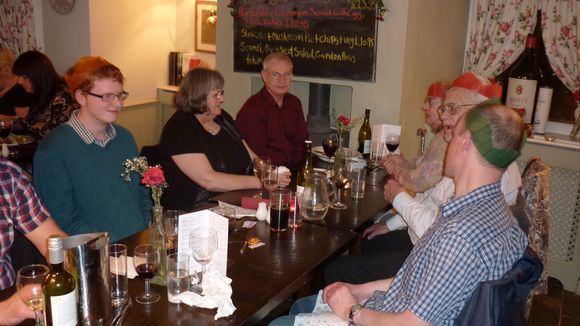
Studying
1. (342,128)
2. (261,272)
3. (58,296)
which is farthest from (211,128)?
(58,296)

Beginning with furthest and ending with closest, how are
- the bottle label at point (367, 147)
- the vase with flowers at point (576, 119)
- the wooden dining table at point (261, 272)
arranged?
the vase with flowers at point (576, 119)
the bottle label at point (367, 147)
the wooden dining table at point (261, 272)

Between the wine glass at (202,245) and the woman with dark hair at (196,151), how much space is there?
980 millimetres

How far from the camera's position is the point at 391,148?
A: 3090 millimetres

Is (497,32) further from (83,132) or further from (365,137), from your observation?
(83,132)

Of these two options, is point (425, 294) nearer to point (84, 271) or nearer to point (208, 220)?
point (208, 220)

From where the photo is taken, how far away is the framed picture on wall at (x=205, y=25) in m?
4.86

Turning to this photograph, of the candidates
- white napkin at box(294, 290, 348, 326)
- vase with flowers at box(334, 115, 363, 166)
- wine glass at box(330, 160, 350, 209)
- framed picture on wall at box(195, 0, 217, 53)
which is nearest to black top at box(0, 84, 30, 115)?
framed picture on wall at box(195, 0, 217, 53)

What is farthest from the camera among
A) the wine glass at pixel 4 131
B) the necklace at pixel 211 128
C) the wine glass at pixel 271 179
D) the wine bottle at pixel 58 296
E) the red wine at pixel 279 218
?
the wine glass at pixel 4 131

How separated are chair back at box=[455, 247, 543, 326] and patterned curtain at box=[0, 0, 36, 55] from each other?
15.6 feet

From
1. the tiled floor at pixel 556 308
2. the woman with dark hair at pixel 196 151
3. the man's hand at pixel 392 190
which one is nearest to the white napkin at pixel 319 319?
the man's hand at pixel 392 190

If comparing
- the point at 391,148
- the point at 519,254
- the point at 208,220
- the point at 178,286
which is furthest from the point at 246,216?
the point at 391,148

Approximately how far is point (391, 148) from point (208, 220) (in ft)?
5.99

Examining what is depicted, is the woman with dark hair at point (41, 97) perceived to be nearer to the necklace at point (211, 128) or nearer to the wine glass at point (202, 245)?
the necklace at point (211, 128)

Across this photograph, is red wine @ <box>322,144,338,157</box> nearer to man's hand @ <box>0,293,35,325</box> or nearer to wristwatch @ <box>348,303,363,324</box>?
wristwatch @ <box>348,303,363,324</box>
